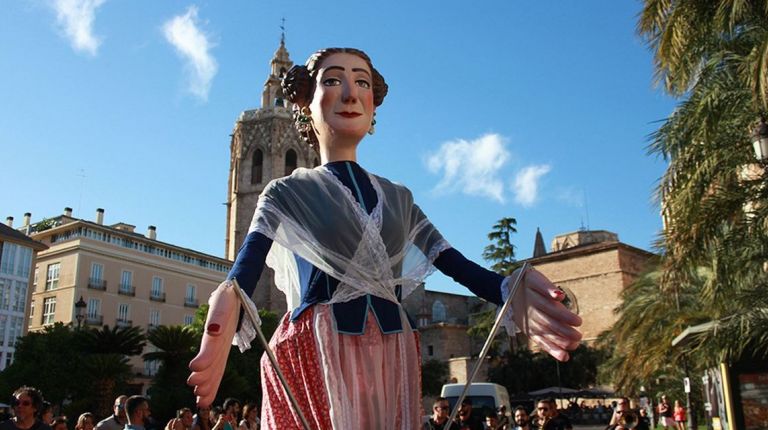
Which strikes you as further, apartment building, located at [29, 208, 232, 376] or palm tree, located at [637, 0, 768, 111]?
apartment building, located at [29, 208, 232, 376]

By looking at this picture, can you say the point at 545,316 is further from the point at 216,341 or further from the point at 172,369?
the point at 172,369

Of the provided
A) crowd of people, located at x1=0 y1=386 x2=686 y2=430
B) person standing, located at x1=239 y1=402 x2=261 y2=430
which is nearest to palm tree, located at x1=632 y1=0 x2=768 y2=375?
crowd of people, located at x1=0 y1=386 x2=686 y2=430

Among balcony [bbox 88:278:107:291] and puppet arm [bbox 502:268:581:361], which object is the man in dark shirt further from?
balcony [bbox 88:278:107:291]

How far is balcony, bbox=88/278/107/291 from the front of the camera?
1590 inches

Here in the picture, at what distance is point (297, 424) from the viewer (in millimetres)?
2355

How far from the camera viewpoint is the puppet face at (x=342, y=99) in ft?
9.77

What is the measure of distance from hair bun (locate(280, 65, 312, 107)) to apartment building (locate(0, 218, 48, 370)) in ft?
116

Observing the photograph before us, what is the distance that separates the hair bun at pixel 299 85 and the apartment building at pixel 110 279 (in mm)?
38468

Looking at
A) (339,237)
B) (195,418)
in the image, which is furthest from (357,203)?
(195,418)

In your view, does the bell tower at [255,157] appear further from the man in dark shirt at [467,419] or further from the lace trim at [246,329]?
the lace trim at [246,329]

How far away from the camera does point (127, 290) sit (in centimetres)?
4206

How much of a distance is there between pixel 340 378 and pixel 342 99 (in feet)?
3.90

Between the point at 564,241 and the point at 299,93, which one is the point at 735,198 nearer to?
the point at 299,93

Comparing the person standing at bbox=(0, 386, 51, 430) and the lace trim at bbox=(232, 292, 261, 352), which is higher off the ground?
the lace trim at bbox=(232, 292, 261, 352)
